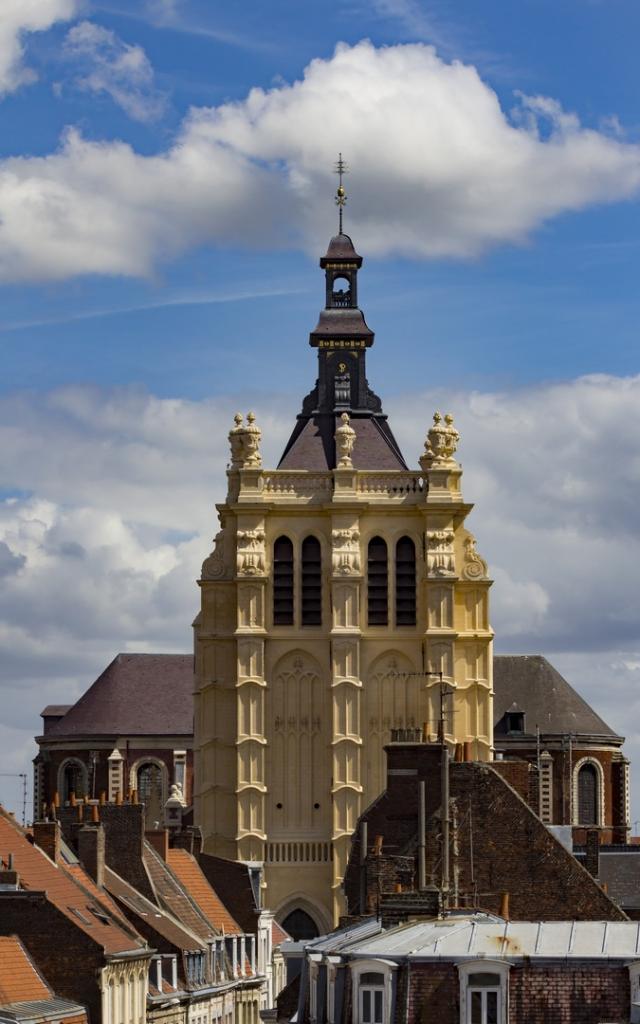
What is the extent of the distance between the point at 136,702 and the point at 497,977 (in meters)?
115

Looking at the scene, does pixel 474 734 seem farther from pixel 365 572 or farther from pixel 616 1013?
pixel 616 1013

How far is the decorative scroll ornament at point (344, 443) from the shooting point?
11775 centimetres

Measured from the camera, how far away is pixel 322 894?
114 metres

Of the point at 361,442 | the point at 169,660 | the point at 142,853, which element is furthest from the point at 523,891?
the point at 169,660

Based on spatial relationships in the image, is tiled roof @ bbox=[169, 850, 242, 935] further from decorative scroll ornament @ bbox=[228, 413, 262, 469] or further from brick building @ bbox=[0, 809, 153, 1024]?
decorative scroll ornament @ bbox=[228, 413, 262, 469]

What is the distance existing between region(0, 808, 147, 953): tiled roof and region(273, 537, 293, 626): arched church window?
6161 cm

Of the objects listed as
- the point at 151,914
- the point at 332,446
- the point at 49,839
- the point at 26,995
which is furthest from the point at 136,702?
the point at 26,995

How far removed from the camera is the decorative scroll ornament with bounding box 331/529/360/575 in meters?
116

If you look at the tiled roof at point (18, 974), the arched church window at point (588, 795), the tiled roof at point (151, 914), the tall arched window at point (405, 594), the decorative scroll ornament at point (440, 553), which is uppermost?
the decorative scroll ornament at point (440, 553)

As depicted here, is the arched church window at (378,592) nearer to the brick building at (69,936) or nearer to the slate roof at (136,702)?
the slate roof at (136,702)

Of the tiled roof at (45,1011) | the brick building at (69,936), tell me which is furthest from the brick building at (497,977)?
the brick building at (69,936)

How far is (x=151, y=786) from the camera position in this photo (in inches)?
5723

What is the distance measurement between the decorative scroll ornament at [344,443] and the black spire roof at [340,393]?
3045 millimetres

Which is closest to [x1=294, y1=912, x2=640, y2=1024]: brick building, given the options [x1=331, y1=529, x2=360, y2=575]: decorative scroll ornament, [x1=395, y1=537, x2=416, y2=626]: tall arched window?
[x1=331, y1=529, x2=360, y2=575]: decorative scroll ornament
